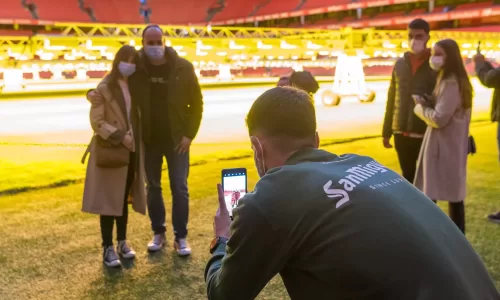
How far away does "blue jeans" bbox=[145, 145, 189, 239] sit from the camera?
4281 millimetres

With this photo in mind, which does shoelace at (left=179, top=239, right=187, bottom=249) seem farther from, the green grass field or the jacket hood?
the jacket hood

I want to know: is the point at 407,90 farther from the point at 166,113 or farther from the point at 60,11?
the point at 60,11

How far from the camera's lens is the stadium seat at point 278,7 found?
2028 inches

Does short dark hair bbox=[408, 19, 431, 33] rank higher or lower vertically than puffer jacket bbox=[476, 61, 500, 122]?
higher

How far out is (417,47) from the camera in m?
4.28

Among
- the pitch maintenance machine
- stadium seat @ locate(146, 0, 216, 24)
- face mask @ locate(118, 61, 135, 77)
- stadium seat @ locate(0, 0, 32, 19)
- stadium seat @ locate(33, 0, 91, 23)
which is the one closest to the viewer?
face mask @ locate(118, 61, 135, 77)

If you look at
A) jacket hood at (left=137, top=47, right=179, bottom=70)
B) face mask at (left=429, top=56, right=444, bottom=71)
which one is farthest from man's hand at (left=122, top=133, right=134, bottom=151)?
face mask at (left=429, top=56, right=444, bottom=71)

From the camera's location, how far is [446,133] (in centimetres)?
409

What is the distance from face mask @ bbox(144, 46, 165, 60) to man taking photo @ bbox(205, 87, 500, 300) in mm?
→ 2731

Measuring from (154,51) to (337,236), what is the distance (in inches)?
121

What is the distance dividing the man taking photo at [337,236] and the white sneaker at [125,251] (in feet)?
9.14

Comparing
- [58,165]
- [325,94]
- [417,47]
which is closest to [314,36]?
[325,94]

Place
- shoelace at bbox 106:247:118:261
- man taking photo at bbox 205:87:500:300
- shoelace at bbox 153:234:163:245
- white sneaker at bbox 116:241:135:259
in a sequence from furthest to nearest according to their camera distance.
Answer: shoelace at bbox 153:234:163:245, white sneaker at bbox 116:241:135:259, shoelace at bbox 106:247:118:261, man taking photo at bbox 205:87:500:300

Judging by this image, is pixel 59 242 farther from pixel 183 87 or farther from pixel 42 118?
pixel 42 118
